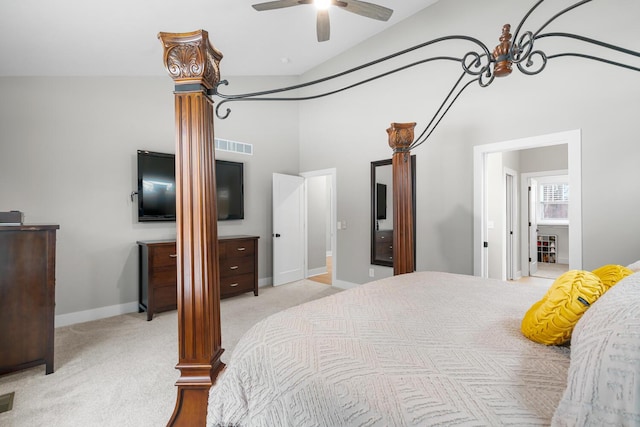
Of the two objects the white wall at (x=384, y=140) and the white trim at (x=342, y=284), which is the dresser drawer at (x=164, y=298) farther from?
the white trim at (x=342, y=284)

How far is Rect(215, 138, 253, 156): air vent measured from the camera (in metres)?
4.76

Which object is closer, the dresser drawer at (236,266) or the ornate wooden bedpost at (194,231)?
the ornate wooden bedpost at (194,231)

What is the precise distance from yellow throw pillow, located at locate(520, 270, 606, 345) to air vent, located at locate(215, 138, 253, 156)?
4.56 meters

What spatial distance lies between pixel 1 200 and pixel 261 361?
376 cm

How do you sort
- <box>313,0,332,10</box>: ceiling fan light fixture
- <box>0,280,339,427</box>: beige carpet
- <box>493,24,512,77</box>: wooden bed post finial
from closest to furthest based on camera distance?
<box>493,24,512,77</box>: wooden bed post finial
<box>0,280,339,427</box>: beige carpet
<box>313,0,332,10</box>: ceiling fan light fixture

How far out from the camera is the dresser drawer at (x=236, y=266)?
4.30 metres

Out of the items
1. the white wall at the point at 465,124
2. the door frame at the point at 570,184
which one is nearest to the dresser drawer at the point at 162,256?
the white wall at the point at 465,124

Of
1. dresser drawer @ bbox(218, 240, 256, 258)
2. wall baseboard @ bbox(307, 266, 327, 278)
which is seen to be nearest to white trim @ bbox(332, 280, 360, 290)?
wall baseboard @ bbox(307, 266, 327, 278)

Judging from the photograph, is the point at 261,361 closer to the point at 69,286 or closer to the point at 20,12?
the point at 20,12

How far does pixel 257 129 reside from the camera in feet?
17.1

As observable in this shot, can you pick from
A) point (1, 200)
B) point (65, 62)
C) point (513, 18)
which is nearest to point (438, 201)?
point (513, 18)

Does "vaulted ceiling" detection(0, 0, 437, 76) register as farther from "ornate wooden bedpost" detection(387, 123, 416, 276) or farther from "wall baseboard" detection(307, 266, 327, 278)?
"wall baseboard" detection(307, 266, 327, 278)

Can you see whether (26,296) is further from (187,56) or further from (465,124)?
(465,124)

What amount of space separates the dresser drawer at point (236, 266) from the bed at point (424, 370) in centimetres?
317
